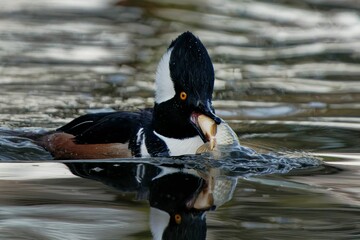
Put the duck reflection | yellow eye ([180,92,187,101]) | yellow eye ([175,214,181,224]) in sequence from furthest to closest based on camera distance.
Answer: yellow eye ([180,92,187,101]) → yellow eye ([175,214,181,224]) → the duck reflection

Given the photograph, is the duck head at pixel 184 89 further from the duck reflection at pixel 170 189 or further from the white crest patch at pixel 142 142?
the duck reflection at pixel 170 189

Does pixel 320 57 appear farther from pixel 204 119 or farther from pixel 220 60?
pixel 204 119

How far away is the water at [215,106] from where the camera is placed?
6.15 metres

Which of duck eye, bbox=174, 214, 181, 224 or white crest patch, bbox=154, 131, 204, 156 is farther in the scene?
white crest patch, bbox=154, 131, 204, 156

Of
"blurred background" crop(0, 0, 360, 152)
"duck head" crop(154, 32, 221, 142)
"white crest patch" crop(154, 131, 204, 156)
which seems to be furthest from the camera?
"blurred background" crop(0, 0, 360, 152)

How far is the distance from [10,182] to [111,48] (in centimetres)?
596

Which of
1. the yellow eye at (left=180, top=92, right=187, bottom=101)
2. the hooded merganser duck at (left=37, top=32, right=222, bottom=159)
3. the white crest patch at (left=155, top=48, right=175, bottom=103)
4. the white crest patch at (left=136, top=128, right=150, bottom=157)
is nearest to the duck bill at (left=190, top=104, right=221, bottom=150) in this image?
the hooded merganser duck at (left=37, top=32, right=222, bottom=159)

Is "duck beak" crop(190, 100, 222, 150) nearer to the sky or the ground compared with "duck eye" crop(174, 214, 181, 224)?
nearer to the sky

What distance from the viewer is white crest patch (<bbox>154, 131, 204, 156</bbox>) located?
7883mm

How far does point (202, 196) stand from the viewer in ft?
22.1

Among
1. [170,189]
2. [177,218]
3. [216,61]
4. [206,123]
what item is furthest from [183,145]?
[216,61]

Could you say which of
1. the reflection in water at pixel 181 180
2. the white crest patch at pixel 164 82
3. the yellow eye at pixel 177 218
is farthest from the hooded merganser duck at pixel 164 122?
the yellow eye at pixel 177 218

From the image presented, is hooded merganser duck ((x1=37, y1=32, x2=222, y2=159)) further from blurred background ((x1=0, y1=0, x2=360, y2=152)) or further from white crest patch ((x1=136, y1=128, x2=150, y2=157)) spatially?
blurred background ((x1=0, y1=0, x2=360, y2=152))

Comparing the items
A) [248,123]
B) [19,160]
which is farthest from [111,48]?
[19,160]
